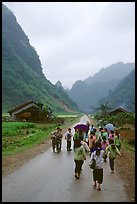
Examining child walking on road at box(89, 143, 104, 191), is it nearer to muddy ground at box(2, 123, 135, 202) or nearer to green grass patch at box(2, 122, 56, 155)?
muddy ground at box(2, 123, 135, 202)

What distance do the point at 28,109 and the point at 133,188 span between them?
4471cm

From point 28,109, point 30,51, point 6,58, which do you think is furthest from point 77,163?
point 30,51

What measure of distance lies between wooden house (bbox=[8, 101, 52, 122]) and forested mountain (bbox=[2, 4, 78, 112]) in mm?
35374

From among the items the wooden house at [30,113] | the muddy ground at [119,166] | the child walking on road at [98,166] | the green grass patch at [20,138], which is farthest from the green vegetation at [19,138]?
the wooden house at [30,113]

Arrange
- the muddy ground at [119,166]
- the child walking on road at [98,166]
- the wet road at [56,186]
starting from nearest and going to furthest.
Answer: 1. the wet road at [56,186]
2. the child walking on road at [98,166]
3. the muddy ground at [119,166]

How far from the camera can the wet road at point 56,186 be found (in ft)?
28.1

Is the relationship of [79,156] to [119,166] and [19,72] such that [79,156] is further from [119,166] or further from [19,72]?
[19,72]

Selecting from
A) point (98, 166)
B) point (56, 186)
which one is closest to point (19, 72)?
point (56, 186)

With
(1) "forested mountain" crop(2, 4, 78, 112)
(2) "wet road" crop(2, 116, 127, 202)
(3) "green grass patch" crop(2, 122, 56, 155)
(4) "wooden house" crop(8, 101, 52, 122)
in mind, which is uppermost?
(1) "forested mountain" crop(2, 4, 78, 112)

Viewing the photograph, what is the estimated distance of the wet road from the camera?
8562mm

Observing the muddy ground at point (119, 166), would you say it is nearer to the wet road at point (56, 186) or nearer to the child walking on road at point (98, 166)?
the wet road at point (56, 186)

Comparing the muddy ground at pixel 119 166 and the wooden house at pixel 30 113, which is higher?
the wooden house at pixel 30 113

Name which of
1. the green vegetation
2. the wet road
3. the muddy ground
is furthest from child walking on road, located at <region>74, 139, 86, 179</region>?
the green vegetation

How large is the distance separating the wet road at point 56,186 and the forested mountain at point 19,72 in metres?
77.5
